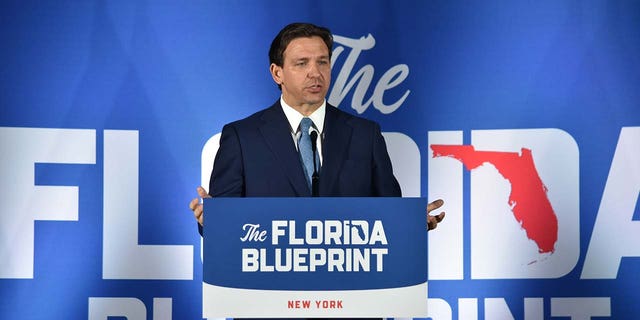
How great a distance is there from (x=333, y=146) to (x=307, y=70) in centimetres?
21

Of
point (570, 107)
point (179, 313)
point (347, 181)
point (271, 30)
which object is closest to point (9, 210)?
point (179, 313)

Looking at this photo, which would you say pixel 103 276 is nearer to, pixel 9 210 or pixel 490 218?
pixel 9 210

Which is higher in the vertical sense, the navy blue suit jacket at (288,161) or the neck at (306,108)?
the neck at (306,108)

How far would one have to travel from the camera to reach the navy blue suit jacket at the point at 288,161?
2193mm

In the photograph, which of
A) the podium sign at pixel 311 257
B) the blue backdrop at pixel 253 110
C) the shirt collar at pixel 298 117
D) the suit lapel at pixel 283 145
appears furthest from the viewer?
the blue backdrop at pixel 253 110

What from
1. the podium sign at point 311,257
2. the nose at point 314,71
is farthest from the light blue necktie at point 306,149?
the podium sign at point 311,257

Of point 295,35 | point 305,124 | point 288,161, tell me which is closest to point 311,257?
point 288,161

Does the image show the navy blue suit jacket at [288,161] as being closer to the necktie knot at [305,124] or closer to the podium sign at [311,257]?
the necktie knot at [305,124]

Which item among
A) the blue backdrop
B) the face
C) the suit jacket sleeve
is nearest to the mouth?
the face

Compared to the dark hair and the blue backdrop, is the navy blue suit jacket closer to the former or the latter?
the dark hair

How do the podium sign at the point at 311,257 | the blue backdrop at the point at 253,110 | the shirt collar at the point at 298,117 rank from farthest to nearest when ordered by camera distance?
the blue backdrop at the point at 253,110
the shirt collar at the point at 298,117
the podium sign at the point at 311,257

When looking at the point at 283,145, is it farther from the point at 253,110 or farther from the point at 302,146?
the point at 253,110

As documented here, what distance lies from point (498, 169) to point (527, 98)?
12.1 inches

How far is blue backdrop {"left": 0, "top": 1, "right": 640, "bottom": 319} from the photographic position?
3.36 m
